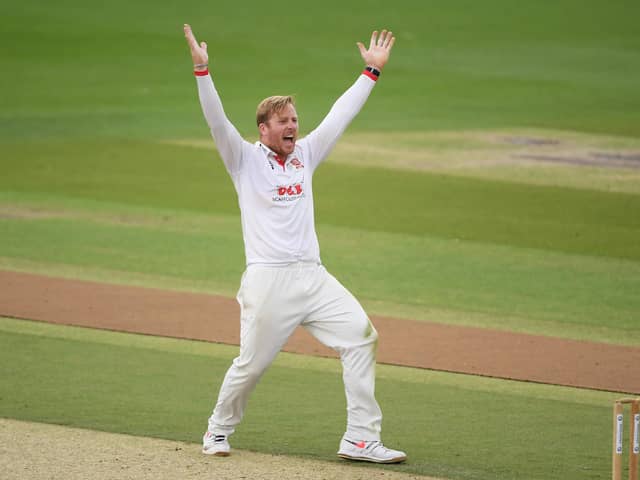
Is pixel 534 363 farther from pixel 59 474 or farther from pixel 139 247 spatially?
pixel 139 247

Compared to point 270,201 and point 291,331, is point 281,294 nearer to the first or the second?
point 291,331

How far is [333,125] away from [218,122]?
1006 millimetres

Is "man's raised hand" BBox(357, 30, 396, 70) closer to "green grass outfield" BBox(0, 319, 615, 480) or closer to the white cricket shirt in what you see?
the white cricket shirt

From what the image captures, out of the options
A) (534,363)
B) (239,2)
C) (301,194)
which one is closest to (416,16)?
(239,2)

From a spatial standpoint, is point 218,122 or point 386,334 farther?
point 386,334

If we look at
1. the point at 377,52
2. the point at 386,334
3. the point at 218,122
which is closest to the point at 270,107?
the point at 218,122

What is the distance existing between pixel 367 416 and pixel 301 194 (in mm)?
1571

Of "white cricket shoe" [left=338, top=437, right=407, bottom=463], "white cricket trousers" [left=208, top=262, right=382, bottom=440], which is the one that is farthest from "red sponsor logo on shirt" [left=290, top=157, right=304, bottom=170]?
"white cricket shoe" [left=338, top=437, right=407, bottom=463]

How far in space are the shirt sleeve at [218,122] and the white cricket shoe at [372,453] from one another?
2.09 meters

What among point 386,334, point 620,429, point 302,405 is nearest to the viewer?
point 620,429

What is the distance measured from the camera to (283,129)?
28.6ft

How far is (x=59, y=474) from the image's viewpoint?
324 inches

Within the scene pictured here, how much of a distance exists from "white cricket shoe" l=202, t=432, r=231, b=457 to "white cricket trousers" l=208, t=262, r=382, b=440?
43 mm

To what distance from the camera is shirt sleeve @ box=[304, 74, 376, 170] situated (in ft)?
29.8
